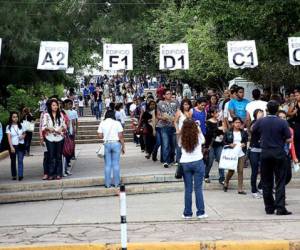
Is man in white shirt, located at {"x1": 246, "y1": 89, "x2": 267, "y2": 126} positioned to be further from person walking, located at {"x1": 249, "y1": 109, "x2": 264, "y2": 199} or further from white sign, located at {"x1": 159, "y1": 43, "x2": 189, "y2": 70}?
white sign, located at {"x1": 159, "y1": 43, "x2": 189, "y2": 70}

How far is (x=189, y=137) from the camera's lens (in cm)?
1030

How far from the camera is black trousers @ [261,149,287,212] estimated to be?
10.4 meters

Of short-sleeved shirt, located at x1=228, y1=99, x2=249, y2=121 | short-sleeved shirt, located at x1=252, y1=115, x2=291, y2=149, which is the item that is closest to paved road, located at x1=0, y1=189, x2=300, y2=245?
short-sleeved shirt, located at x1=252, y1=115, x2=291, y2=149

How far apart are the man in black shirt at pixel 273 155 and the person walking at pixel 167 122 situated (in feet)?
15.0

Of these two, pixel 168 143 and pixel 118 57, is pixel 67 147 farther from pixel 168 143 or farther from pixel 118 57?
pixel 118 57

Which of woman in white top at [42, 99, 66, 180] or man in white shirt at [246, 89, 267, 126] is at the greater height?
man in white shirt at [246, 89, 267, 126]

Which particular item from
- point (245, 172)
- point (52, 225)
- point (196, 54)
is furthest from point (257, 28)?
point (196, 54)

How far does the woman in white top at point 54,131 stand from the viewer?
13.9 metres

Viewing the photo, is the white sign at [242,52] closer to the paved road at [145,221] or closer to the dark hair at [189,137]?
the paved road at [145,221]

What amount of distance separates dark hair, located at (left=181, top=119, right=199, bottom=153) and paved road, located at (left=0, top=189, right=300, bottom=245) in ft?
3.97

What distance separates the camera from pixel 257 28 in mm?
17281

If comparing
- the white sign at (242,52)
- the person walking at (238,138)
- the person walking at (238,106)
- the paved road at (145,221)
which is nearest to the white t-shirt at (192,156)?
the paved road at (145,221)

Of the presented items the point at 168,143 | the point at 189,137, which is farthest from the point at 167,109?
the point at 189,137

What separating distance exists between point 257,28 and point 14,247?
35.1 ft
